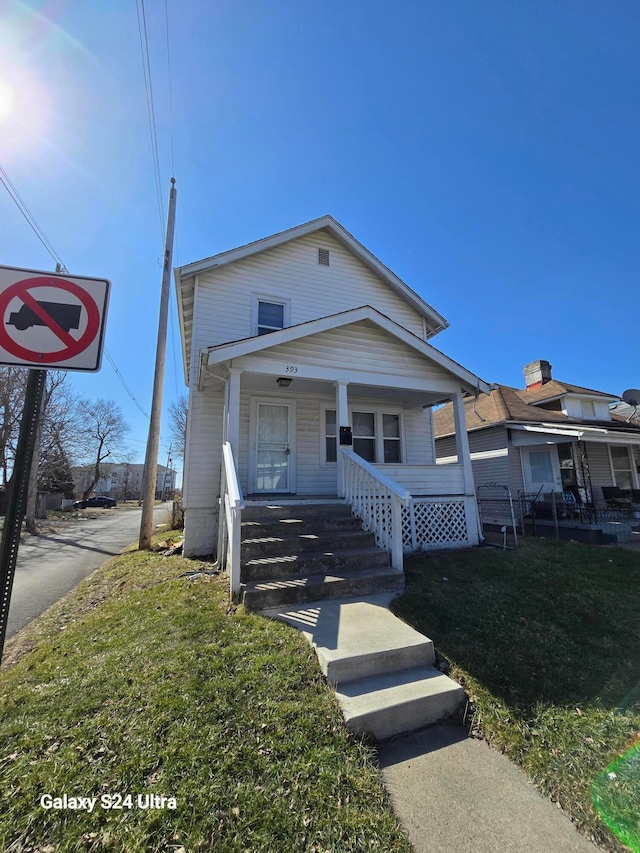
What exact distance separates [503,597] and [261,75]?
11.7m

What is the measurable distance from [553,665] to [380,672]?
1.76m

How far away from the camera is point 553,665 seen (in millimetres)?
3477

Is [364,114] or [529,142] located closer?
[364,114]

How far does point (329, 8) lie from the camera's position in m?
7.70

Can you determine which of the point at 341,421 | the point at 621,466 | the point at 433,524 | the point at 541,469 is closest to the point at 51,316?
the point at 341,421

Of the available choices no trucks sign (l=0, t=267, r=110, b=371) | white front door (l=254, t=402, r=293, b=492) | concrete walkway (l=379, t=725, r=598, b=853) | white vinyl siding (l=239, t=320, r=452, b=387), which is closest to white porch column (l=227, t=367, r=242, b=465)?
white vinyl siding (l=239, t=320, r=452, b=387)

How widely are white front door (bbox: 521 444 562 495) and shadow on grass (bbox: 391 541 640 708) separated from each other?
6926 millimetres

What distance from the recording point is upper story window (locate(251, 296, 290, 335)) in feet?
31.2

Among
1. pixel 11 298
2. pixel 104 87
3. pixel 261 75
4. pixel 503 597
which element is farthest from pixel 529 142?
pixel 11 298

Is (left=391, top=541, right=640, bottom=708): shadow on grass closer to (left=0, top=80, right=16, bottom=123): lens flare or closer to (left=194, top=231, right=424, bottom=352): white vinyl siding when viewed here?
(left=194, top=231, right=424, bottom=352): white vinyl siding

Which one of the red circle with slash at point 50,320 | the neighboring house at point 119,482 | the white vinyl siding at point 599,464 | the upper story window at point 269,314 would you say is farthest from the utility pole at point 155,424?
the neighboring house at point 119,482

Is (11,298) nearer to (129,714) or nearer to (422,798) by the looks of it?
(129,714)

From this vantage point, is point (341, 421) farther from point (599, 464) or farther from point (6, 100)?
point (599, 464)

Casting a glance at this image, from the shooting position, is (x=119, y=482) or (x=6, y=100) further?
(x=119, y=482)
